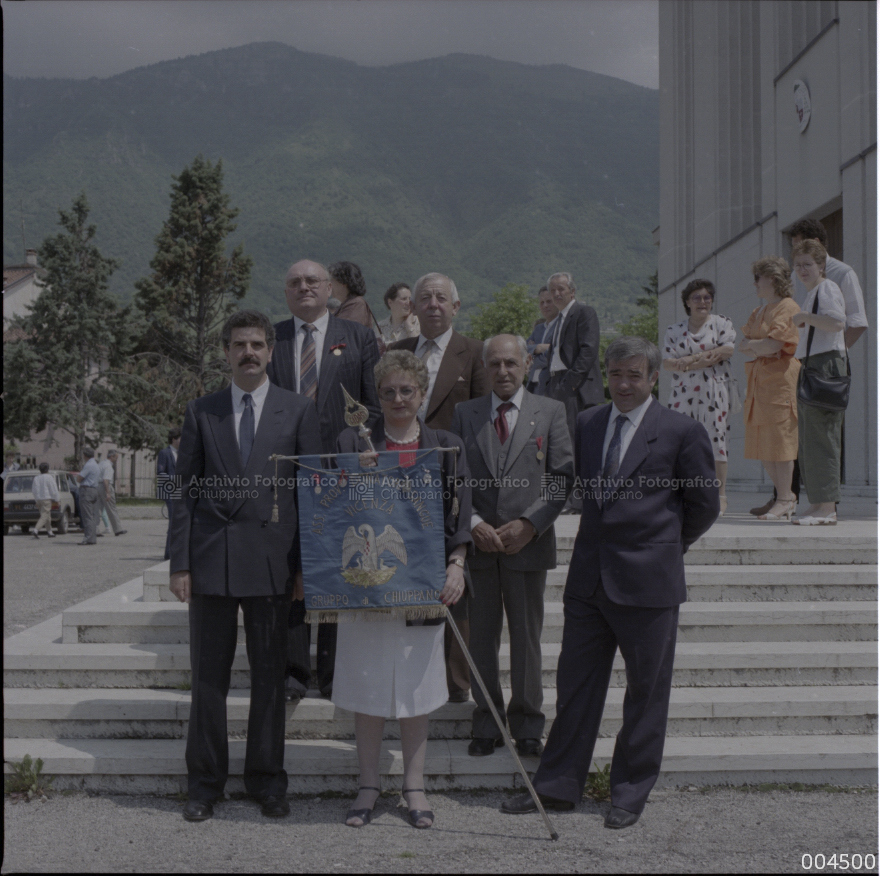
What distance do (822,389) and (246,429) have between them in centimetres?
464

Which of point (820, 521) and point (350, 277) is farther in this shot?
point (820, 521)

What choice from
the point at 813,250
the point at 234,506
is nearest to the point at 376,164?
the point at 813,250

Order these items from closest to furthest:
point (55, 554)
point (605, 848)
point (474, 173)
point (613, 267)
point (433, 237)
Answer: point (605, 848)
point (55, 554)
point (613, 267)
point (433, 237)
point (474, 173)

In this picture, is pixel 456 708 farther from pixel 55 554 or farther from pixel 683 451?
pixel 55 554

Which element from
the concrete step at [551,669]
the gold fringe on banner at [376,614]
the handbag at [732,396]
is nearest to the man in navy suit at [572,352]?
the handbag at [732,396]

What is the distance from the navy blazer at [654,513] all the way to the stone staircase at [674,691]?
3.93 feet

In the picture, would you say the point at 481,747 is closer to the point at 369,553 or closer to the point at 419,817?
the point at 419,817

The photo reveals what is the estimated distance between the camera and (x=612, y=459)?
171 inches

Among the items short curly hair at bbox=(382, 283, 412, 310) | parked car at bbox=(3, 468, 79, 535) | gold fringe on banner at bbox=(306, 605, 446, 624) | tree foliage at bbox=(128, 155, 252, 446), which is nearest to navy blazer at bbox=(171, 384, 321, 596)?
gold fringe on banner at bbox=(306, 605, 446, 624)

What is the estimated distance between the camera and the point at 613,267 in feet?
215

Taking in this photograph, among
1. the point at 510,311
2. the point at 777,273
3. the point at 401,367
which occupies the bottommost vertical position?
the point at 401,367

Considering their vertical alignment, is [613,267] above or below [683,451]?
above

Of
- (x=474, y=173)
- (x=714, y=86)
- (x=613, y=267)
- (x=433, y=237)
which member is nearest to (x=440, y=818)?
(x=714, y=86)

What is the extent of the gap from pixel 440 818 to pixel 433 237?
97.5 metres
